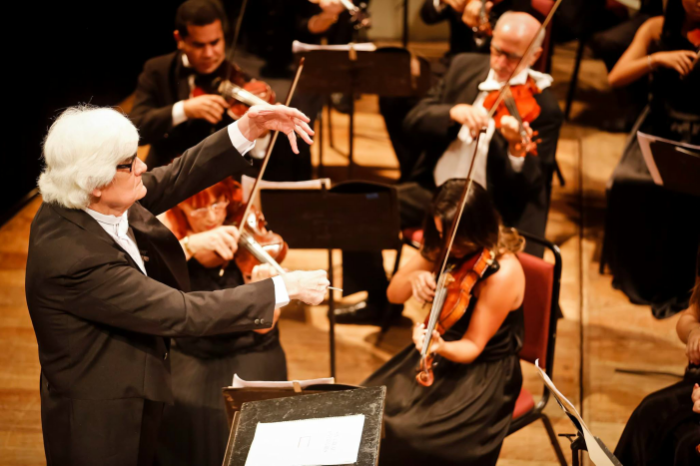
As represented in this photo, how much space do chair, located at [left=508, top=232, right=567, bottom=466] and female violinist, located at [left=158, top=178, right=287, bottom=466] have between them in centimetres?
87

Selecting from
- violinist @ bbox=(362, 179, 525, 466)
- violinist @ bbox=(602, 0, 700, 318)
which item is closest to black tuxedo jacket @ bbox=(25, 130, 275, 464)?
violinist @ bbox=(362, 179, 525, 466)

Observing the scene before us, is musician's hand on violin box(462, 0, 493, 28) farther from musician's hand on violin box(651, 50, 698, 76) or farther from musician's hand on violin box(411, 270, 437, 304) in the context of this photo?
musician's hand on violin box(411, 270, 437, 304)

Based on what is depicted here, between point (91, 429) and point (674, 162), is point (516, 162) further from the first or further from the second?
point (91, 429)

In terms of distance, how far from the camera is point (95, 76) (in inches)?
185

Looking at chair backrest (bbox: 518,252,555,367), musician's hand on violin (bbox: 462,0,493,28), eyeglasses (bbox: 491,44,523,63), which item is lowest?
chair backrest (bbox: 518,252,555,367)

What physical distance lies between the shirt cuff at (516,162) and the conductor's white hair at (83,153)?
186 centimetres

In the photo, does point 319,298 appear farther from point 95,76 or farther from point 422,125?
point 95,76

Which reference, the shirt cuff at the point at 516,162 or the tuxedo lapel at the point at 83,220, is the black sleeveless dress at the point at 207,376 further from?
the shirt cuff at the point at 516,162

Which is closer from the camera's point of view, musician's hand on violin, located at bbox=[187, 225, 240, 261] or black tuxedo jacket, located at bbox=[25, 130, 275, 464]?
black tuxedo jacket, located at bbox=[25, 130, 275, 464]

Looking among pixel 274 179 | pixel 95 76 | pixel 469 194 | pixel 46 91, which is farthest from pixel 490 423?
pixel 95 76

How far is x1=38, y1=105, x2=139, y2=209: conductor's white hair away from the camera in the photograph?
175cm

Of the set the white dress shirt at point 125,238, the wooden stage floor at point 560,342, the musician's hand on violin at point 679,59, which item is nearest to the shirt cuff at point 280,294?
the white dress shirt at point 125,238

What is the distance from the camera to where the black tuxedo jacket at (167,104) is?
3408 mm

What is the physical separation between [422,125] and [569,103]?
2.24m
